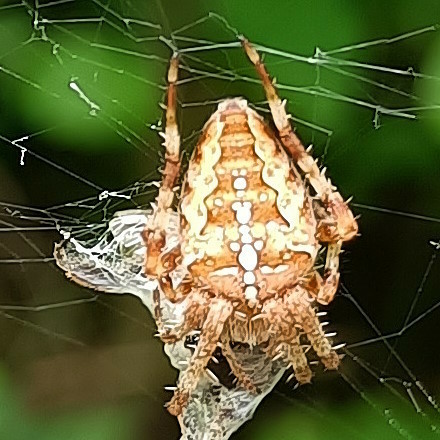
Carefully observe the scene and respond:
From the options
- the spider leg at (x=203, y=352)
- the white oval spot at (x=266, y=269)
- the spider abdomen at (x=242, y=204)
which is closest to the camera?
the spider abdomen at (x=242, y=204)

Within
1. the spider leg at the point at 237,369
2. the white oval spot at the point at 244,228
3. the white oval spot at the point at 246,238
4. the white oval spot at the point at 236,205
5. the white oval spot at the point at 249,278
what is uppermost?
the white oval spot at the point at 236,205

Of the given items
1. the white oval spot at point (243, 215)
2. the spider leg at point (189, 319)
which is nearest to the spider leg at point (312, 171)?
the white oval spot at point (243, 215)

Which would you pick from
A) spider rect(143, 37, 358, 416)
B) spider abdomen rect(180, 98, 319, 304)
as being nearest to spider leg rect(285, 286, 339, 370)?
spider rect(143, 37, 358, 416)

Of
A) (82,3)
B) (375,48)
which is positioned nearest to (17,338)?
(82,3)

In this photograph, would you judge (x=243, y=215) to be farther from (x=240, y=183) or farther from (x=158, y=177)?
(x=158, y=177)

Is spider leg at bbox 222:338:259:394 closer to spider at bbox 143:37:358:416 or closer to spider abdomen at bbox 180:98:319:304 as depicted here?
spider at bbox 143:37:358:416

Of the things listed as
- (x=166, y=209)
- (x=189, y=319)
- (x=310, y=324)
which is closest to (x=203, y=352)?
(x=189, y=319)

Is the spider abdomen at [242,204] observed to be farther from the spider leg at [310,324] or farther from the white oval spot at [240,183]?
the spider leg at [310,324]

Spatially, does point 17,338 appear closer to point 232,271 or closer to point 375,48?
point 232,271
